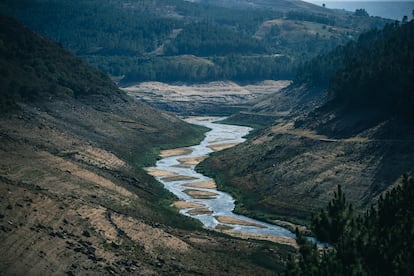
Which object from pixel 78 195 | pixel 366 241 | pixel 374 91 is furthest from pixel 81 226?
pixel 374 91

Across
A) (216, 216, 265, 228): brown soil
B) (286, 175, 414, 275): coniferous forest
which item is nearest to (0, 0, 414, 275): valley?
(286, 175, 414, 275): coniferous forest

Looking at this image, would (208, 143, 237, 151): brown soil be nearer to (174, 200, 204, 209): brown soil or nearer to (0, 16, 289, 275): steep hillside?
(0, 16, 289, 275): steep hillside

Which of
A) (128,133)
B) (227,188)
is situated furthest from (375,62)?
(128,133)

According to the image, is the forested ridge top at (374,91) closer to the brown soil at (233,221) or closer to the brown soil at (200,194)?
the brown soil at (200,194)

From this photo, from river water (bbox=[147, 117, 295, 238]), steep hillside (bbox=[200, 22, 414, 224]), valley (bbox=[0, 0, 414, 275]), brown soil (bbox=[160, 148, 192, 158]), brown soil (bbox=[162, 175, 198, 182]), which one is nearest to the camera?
valley (bbox=[0, 0, 414, 275])

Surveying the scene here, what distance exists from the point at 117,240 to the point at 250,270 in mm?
13544

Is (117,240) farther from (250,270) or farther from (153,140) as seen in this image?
(153,140)

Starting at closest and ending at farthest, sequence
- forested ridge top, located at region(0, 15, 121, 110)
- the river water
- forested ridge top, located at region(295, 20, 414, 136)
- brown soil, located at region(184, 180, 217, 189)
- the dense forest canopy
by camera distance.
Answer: the river water, the dense forest canopy, forested ridge top, located at region(295, 20, 414, 136), brown soil, located at region(184, 180, 217, 189), forested ridge top, located at region(0, 15, 121, 110)

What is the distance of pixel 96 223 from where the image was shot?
75625 mm

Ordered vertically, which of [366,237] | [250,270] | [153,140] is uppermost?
[366,237]

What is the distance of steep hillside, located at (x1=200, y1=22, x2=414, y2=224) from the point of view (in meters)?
101

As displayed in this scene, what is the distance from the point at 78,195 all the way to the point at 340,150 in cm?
4477

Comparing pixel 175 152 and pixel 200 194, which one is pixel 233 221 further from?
pixel 175 152

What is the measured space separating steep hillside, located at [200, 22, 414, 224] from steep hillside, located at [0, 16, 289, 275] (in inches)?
630
